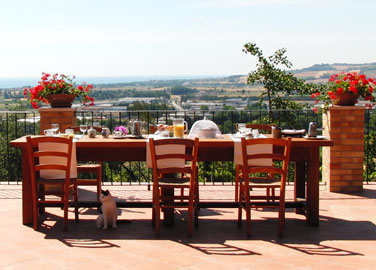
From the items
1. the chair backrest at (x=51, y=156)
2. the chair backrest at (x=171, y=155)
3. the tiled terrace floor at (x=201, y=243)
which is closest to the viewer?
the tiled terrace floor at (x=201, y=243)

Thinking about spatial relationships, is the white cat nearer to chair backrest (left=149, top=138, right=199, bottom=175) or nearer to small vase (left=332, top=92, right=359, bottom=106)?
chair backrest (left=149, top=138, right=199, bottom=175)

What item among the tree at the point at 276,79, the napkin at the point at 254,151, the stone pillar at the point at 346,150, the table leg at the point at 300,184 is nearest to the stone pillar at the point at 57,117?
the napkin at the point at 254,151

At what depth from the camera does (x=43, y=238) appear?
15.4ft

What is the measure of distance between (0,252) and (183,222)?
1.72 meters

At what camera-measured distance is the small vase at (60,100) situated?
6801 mm

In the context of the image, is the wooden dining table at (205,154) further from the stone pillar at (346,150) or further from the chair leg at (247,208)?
the stone pillar at (346,150)

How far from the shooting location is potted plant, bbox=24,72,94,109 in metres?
6.77

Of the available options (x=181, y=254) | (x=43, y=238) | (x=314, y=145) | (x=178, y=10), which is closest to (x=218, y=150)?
(x=314, y=145)

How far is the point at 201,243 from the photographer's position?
4559 mm

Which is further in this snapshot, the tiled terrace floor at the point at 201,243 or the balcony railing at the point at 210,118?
the balcony railing at the point at 210,118

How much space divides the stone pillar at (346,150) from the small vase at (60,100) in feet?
10.6

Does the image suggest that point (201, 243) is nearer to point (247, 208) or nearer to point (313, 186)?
point (247, 208)

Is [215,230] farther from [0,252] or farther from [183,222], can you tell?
[0,252]

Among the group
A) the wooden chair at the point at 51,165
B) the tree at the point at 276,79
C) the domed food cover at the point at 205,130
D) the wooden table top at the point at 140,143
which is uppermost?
the tree at the point at 276,79
